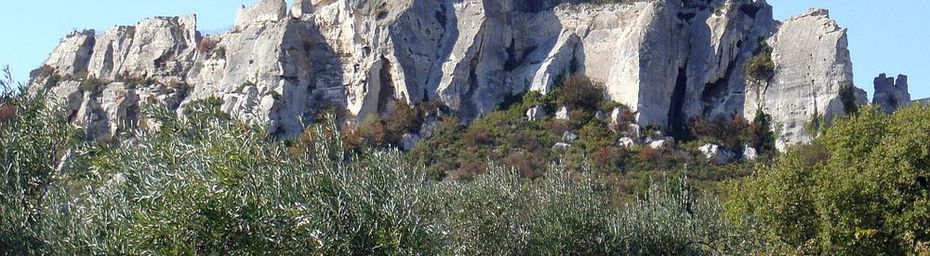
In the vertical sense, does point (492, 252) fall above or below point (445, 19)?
below

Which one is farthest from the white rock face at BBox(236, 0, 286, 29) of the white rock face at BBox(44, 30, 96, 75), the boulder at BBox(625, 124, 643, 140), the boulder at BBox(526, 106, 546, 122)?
the boulder at BBox(625, 124, 643, 140)

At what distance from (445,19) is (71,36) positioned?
21688mm

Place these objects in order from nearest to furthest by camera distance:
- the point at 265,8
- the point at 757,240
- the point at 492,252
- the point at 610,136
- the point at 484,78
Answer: the point at 492,252 → the point at 757,240 → the point at 610,136 → the point at 484,78 → the point at 265,8

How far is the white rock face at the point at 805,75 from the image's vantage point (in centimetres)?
4894

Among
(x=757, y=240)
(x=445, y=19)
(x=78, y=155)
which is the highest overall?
(x=445, y=19)

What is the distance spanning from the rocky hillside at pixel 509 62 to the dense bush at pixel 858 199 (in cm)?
2357

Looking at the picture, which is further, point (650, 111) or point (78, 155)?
point (650, 111)

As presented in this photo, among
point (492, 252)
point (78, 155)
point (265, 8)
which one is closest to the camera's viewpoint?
point (78, 155)

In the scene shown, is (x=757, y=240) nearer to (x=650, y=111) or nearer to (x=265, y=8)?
(x=650, y=111)

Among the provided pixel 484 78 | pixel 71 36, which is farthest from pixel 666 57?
pixel 71 36

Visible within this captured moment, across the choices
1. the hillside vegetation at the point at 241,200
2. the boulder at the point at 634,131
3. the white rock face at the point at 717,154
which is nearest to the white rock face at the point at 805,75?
the white rock face at the point at 717,154

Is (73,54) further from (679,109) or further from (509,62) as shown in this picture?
(679,109)

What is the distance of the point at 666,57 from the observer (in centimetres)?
5181

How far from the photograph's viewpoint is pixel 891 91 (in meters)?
53.3
